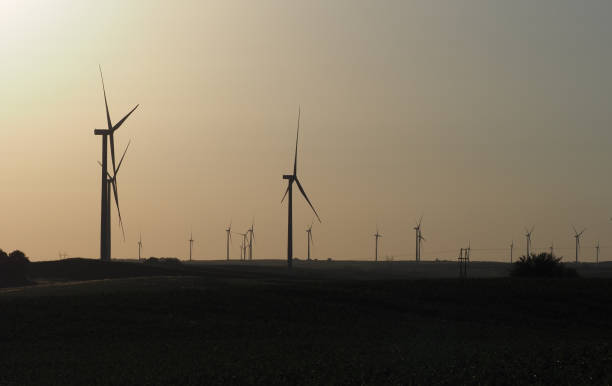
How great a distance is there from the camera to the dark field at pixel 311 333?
33969mm

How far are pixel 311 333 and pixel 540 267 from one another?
166 feet

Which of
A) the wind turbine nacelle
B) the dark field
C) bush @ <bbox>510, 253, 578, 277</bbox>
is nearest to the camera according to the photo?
the dark field

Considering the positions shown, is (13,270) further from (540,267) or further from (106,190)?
(540,267)

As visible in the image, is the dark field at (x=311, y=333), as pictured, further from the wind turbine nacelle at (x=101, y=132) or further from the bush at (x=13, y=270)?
the wind turbine nacelle at (x=101, y=132)

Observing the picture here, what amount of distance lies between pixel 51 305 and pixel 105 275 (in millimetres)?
49256

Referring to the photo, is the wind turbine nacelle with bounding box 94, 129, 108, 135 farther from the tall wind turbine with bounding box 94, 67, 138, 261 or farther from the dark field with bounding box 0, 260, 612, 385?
the dark field with bounding box 0, 260, 612, 385

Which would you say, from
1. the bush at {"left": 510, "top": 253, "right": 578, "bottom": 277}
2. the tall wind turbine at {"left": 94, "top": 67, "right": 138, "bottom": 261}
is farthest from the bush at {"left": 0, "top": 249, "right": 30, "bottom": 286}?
the bush at {"left": 510, "top": 253, "right": 578, "bottom": 277}

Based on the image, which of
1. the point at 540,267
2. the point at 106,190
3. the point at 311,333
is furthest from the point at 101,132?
the point at 311,333

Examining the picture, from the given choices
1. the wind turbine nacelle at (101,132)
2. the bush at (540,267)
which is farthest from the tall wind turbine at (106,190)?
the bush at (540,267)

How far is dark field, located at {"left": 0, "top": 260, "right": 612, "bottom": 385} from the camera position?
34.0 meters

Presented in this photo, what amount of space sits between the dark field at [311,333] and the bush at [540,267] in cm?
1130

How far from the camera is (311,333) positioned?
5538 cm

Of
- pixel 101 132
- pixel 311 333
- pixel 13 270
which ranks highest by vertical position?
pixel 101 132

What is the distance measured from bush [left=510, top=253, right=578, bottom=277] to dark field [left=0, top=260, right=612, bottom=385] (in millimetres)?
11304
